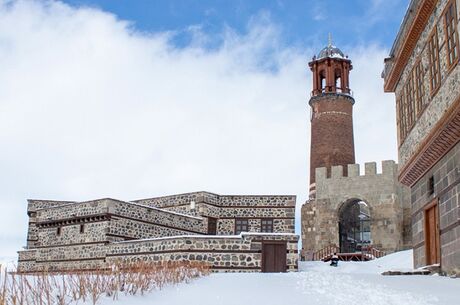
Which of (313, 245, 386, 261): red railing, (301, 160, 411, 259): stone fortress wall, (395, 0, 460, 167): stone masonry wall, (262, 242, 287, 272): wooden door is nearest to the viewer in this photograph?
(395, 0, 460, 167): stone masonry wall

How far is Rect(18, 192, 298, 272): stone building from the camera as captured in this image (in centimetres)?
2105

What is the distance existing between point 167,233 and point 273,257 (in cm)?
816

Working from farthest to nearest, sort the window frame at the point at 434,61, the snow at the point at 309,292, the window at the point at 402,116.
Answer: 1. the window at the point at 402,116
2. the window frame at the point at 434,61
3. the snow at the point at 309,292

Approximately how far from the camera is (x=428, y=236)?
1523 centimetres

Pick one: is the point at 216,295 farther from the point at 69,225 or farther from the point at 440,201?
the point at 69,225

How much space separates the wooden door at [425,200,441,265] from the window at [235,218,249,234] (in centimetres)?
1702

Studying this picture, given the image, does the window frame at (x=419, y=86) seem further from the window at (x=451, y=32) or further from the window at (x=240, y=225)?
the window at (x=240, y=225)

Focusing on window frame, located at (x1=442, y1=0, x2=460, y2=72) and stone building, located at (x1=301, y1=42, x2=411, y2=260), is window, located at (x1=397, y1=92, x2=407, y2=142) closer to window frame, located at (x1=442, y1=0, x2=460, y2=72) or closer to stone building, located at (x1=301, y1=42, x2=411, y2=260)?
window frame, located at (x1=442, y1=0, x2=460, y2=72)

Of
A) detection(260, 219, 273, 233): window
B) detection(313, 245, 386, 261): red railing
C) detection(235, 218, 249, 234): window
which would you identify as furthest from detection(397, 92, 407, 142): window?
detection(235, 218, 249, 234): window

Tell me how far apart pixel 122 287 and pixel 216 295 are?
157 centimetres

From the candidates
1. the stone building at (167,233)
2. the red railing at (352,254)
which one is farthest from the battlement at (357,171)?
the stone building at (167,233)

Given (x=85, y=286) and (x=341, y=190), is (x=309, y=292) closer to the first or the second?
(x=85, y=286)

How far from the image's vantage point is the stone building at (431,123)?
12508 millimetres

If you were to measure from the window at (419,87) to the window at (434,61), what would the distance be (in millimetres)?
896
